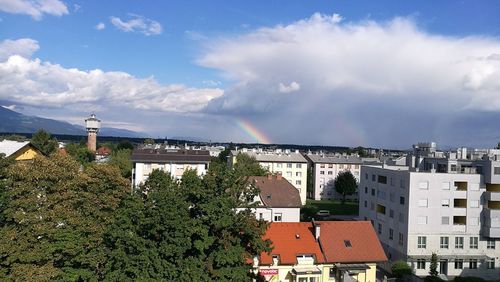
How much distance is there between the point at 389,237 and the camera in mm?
48188

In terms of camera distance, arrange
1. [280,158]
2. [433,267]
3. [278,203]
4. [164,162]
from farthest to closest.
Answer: [280,158] → [164,162] → [278,203] → [433,267]

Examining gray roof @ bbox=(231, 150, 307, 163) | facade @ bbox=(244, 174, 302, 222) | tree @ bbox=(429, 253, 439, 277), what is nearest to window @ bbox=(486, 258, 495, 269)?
tree @ bbox=(429, 253, 439, 277)

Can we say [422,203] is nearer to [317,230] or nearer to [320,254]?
[317,230]

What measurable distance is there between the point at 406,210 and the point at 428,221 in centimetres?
235

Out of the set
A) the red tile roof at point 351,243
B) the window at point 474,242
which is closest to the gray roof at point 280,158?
the window at point 474,242

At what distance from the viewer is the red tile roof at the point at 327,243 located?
32.0m

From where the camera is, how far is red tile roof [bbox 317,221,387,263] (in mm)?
32406

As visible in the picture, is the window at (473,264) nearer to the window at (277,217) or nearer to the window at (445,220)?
the window at (445,220)

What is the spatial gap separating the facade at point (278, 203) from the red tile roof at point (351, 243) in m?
13.5

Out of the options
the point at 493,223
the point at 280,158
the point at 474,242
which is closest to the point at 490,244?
the point at 474,242

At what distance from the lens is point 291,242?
3262 centimetres

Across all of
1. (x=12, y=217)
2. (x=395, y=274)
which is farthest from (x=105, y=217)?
(x=395, y=274)

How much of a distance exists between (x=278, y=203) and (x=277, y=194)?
4.96 feet

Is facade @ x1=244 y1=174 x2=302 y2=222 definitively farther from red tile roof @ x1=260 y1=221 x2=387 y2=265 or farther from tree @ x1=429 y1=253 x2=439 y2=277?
tree @ x1=429 y1=253 x2=439 y2=277
